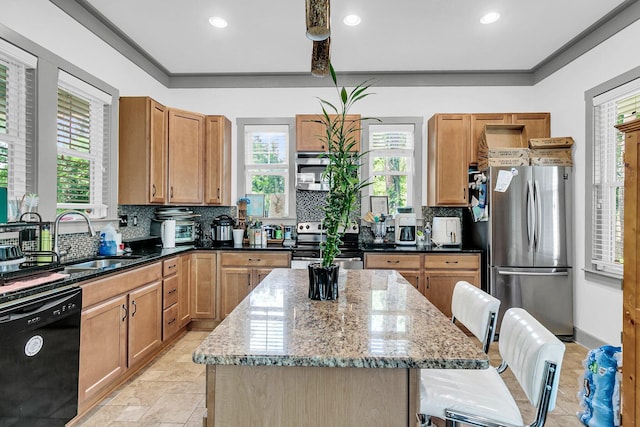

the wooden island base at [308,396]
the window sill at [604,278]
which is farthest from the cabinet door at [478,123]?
the wooden island base at [308,396]

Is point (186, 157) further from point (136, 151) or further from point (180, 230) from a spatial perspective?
point (180, 230)

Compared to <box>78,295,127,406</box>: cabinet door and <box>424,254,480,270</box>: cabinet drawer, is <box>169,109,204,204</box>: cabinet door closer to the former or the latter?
<box>78,295,127,406</box>: cabinet door

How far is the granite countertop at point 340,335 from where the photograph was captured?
37.9 inches

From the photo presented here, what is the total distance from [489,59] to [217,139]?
322 cm

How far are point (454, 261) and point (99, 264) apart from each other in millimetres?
3308

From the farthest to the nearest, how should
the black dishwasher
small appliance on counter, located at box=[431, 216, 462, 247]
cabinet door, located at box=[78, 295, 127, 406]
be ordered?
small appliance on counter, located at box=[431, 216, 462, 247], cabinet door, located at box=[78, 295, 127, 406], the black dishwasher

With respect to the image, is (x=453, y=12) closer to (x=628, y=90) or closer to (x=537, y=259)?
(x=628, y=90)

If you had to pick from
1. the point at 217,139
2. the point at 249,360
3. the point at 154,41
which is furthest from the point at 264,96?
the point at 249,360

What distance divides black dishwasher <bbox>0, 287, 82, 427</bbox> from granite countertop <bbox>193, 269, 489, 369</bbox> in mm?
1063

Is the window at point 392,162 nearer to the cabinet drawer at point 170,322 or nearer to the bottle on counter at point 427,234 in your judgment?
the bottle on counter at point 427,234

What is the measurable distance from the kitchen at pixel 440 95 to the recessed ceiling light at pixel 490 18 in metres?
1.05

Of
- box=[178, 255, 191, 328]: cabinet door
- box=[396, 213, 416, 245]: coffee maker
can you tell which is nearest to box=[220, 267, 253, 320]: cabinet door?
box=[178, 255, 191, 328]: cabinet door

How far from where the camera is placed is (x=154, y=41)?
346 centimetres

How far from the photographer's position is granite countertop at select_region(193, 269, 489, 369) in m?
0.96
